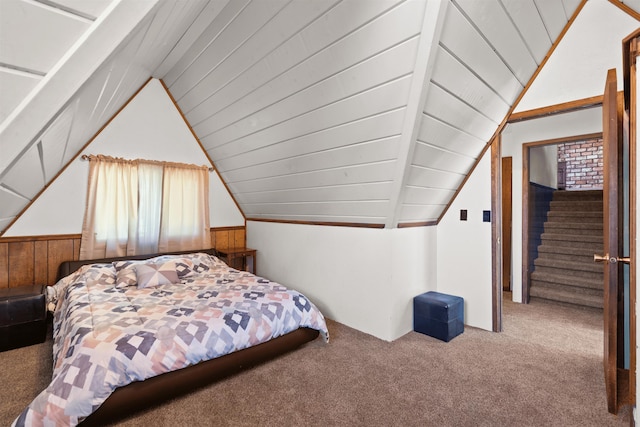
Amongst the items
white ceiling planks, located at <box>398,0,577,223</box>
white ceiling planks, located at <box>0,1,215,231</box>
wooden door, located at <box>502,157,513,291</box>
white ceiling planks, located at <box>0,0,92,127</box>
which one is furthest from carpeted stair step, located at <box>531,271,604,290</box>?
white ceiling planks, located at <box>0,0,92,127</box>

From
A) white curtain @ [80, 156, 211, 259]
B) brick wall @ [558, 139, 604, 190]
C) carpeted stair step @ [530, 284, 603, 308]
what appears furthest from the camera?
brick wall @ [558, 139, 604, 190]

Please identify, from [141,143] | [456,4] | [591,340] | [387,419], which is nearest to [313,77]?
[456,4]

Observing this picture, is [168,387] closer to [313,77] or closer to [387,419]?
[387,419]

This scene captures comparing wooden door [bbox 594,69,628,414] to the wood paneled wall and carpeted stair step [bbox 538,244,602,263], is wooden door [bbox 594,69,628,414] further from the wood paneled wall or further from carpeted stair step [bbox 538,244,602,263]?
the wood paneled wall

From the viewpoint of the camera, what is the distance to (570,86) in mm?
2549

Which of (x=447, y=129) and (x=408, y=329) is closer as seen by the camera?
(x=447, y=129)

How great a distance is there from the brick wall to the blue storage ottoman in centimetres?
548

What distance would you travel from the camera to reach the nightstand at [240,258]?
13.1ft

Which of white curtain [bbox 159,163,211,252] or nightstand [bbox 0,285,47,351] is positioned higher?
white curtain [bbox 159,163,211,252]

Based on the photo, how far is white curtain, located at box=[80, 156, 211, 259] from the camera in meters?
3.31

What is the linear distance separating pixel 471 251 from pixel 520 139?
1803 millimetres

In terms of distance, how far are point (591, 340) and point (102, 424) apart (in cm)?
355

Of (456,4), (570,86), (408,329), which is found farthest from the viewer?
(408,329)

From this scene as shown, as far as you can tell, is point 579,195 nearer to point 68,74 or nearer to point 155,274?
point 155,274
